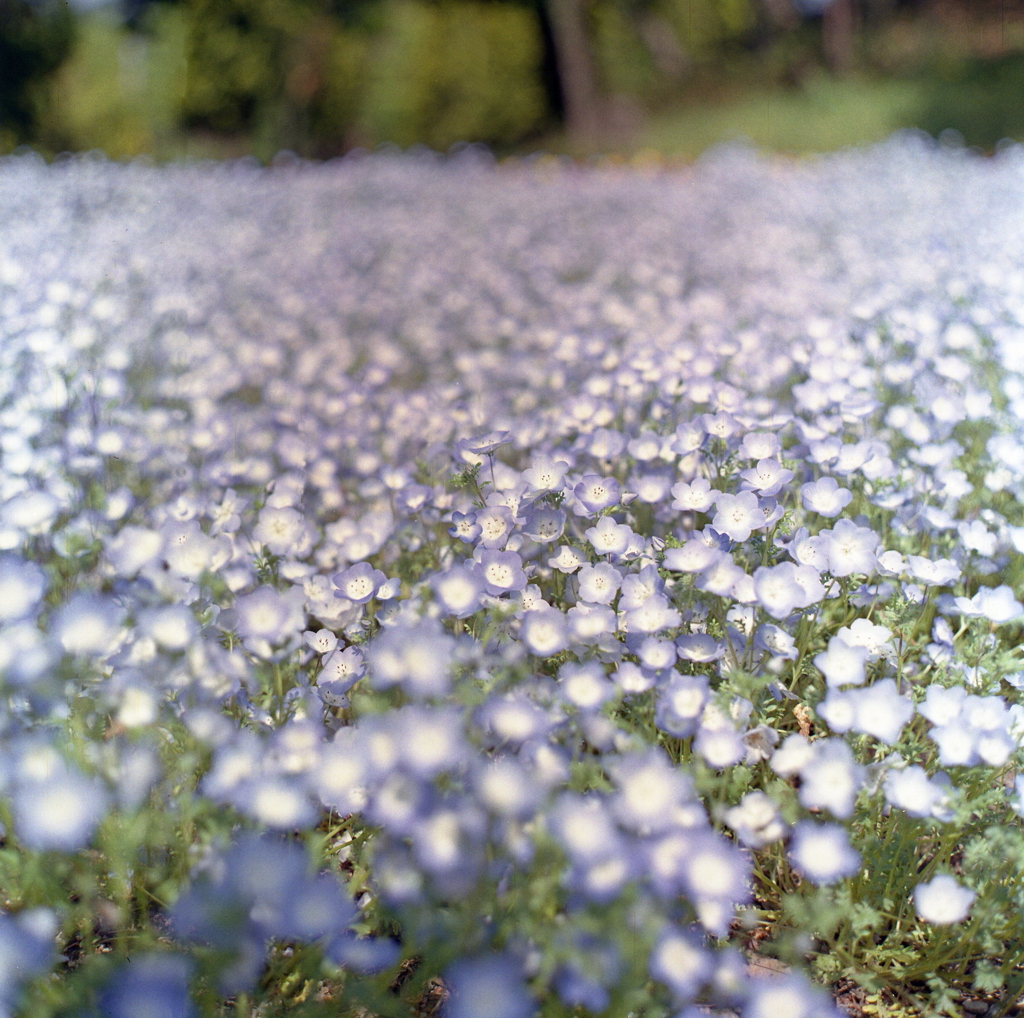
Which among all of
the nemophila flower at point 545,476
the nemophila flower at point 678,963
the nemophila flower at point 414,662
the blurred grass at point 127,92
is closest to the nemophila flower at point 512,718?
the nemophila flower at point 414,662

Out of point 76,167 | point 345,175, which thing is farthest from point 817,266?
point 76,167

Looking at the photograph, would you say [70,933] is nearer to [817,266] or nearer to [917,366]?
[917,366]

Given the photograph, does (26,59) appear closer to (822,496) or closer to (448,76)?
(448,76)

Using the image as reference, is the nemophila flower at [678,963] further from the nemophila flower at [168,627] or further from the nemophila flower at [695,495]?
the nemophila flower at [695,495]

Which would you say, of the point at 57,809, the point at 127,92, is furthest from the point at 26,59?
the point at 57,809

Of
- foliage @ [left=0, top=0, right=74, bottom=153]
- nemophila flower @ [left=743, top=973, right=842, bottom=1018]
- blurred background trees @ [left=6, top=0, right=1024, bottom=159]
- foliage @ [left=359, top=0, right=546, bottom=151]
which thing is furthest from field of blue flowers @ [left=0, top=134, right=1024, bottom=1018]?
foliage @ [left=359, top=0, right=546, bottom=151]
